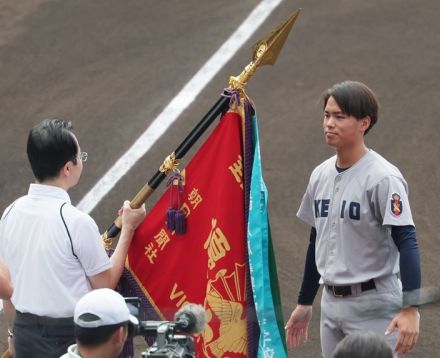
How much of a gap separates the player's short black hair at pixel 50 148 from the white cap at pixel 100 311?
1.35 metres

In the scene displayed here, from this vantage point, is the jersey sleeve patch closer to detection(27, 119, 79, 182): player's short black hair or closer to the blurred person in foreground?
detection(27, 119, 79, 182): player's short black hair

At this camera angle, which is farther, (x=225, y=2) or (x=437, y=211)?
(x=225, y=2)

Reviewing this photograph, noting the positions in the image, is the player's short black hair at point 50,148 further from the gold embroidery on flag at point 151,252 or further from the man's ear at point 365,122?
the man's ear at point 365,122

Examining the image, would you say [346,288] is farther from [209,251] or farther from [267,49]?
[267,49]

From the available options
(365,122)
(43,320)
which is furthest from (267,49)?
(43,320)

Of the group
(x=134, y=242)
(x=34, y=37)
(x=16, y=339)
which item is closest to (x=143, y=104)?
→ (x=34, y=37)

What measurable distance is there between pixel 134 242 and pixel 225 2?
336 inches

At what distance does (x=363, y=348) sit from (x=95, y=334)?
39.2 inches

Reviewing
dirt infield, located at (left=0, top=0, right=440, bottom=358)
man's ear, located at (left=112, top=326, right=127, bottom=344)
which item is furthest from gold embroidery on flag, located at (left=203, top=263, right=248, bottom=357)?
dirt infield, located at (left=0, top=0, right=440, bottom=358)

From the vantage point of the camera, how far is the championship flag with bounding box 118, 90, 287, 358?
6.00 metres

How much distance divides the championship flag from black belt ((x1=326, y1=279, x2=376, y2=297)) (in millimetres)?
323

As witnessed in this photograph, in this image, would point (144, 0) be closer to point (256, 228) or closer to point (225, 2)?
point (225, 2)

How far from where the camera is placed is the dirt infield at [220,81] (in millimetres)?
10422

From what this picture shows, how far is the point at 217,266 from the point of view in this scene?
604 cm
